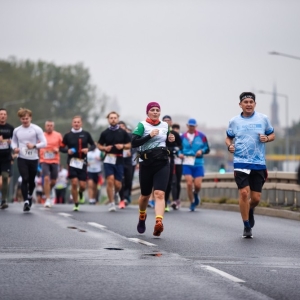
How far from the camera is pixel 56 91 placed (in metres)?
134

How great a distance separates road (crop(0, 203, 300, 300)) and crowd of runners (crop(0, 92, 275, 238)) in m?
0.74

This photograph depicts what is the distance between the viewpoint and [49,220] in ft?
59.6

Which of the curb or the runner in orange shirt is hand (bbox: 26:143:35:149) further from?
the curb

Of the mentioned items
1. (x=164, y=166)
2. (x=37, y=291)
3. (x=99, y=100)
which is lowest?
(x=37, y=291)

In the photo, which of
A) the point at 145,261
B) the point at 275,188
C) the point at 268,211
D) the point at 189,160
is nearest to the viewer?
the point at 145,261

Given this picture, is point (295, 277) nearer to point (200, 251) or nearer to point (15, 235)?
point (200, 251)

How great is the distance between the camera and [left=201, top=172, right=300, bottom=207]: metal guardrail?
21405 millimetres

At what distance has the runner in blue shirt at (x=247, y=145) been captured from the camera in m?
14.9

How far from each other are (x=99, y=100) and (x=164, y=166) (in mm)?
123831

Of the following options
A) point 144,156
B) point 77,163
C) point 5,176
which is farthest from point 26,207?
point 144,156

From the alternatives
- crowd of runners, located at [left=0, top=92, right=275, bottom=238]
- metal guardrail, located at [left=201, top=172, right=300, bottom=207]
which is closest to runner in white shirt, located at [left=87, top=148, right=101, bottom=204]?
crowd of runners, located at [left=0, top=92, right=275, bottom=238]

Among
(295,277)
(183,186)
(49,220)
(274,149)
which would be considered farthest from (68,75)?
(295,277)

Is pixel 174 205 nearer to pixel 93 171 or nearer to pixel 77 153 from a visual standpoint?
pixel 77 153

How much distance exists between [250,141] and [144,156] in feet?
4.98
